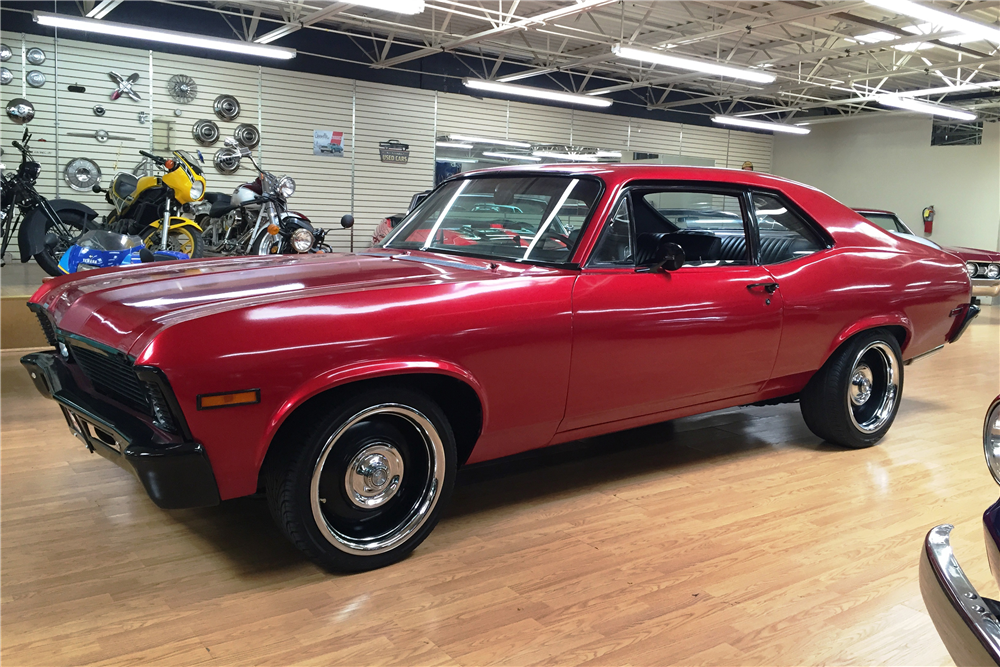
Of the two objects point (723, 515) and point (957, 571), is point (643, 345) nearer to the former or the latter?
point (723, 515)

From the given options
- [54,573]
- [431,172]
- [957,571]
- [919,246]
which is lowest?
[54,573]

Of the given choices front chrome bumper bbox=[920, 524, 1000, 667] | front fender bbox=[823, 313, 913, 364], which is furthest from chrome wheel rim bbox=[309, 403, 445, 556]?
front fender bbox=[823, 313, 913, 364]

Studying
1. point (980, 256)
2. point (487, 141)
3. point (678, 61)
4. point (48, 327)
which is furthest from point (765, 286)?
point (487, 141)

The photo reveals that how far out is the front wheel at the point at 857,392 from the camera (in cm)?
407

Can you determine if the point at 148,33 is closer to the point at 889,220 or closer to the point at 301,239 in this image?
the point at 301,239

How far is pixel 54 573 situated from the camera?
8.38 ft

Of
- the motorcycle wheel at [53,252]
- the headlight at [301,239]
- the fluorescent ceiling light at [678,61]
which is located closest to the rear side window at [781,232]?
the headlight at [301,239]

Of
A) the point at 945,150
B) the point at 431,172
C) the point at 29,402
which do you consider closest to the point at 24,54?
the point at 431,172

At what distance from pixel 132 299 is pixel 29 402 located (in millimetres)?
2774

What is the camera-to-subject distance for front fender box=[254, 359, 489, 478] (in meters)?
2.35

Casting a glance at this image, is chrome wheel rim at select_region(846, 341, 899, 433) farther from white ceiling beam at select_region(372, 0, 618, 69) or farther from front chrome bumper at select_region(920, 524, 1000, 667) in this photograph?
white ceiling beam at select_region(372, 0, 618, 69)

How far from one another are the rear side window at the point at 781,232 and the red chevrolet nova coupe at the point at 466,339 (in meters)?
0.01

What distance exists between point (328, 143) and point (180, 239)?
18.9ft

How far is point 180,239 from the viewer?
949 centimetres
